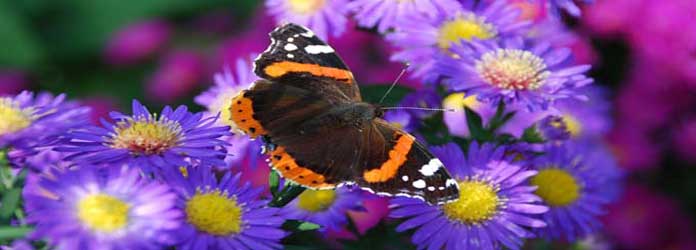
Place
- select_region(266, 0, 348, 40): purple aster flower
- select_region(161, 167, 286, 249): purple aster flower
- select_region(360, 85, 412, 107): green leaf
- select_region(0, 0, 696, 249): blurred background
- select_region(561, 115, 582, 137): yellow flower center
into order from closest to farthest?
select_region(161, 167, 286, 249): purple aster flower < select_region(360, 85, 412, 107): green leaf < select_region(266, 0, 348, 40): purple aster flower < select_region(561, 115, 582, 137): yellow flower center < select_region(0, 0, 696, 249): blurred background

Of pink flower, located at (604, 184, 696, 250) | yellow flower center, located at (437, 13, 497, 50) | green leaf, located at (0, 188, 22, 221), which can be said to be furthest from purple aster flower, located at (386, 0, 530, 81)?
pink flower, located at (604, 184, 696, 250)

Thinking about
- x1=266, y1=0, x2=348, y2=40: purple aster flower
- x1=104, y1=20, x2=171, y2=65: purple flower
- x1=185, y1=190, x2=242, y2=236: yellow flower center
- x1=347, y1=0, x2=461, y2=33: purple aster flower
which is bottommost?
x1=185, y1=190, x2=242, y2=236: yellow flower center

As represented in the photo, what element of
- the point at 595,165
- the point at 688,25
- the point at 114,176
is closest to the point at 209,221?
the point at 114,176

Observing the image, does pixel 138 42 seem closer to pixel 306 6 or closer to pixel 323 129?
pixel 306 6

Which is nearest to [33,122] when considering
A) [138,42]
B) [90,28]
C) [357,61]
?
[357,61]

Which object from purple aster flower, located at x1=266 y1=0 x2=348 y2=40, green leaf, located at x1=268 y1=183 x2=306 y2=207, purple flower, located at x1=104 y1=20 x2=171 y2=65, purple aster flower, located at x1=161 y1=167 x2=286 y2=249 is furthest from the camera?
purple flower, located at x1=104 y1=20 x2=171 y2=65

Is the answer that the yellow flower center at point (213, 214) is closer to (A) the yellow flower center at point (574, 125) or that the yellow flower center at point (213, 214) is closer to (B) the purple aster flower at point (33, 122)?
(B) the purple aster flower at point (33, 122)

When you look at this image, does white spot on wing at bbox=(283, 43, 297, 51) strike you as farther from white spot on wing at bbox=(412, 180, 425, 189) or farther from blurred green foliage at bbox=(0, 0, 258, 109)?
blurred green foliage at bbox=(0, 0, 258, 109)
